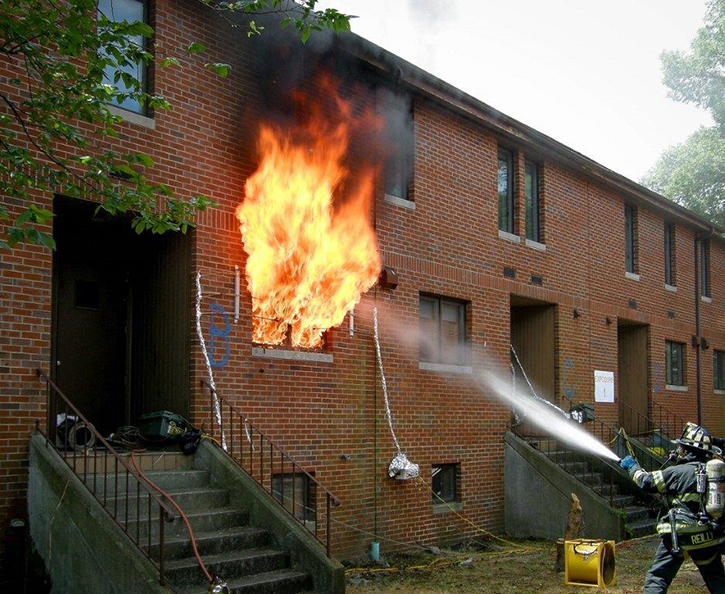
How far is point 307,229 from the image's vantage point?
11211 millimetres

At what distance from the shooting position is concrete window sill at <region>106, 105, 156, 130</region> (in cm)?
919

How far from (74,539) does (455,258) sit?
310 inches

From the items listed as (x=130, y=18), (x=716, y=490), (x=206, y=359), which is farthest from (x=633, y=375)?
(x=130, y=18)

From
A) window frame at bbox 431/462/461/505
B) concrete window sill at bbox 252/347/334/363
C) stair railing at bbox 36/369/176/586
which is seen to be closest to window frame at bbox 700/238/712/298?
window frame at bbox 431/462/461/505

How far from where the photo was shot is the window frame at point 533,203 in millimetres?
16031

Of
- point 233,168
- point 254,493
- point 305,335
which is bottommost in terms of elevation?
point 254,493

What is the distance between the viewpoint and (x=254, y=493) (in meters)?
8.57

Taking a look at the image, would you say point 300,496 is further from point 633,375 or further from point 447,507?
point 633,375

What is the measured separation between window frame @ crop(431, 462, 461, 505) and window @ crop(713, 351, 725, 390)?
11.7 metres

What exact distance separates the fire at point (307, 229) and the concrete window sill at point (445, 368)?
176 centimetres

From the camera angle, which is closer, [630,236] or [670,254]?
[630,236]

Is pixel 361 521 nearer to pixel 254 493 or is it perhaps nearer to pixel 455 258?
pixel 254 493

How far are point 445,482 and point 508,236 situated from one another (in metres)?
4.37

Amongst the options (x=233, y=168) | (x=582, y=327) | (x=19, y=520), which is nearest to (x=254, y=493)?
(x=19, y=520)
